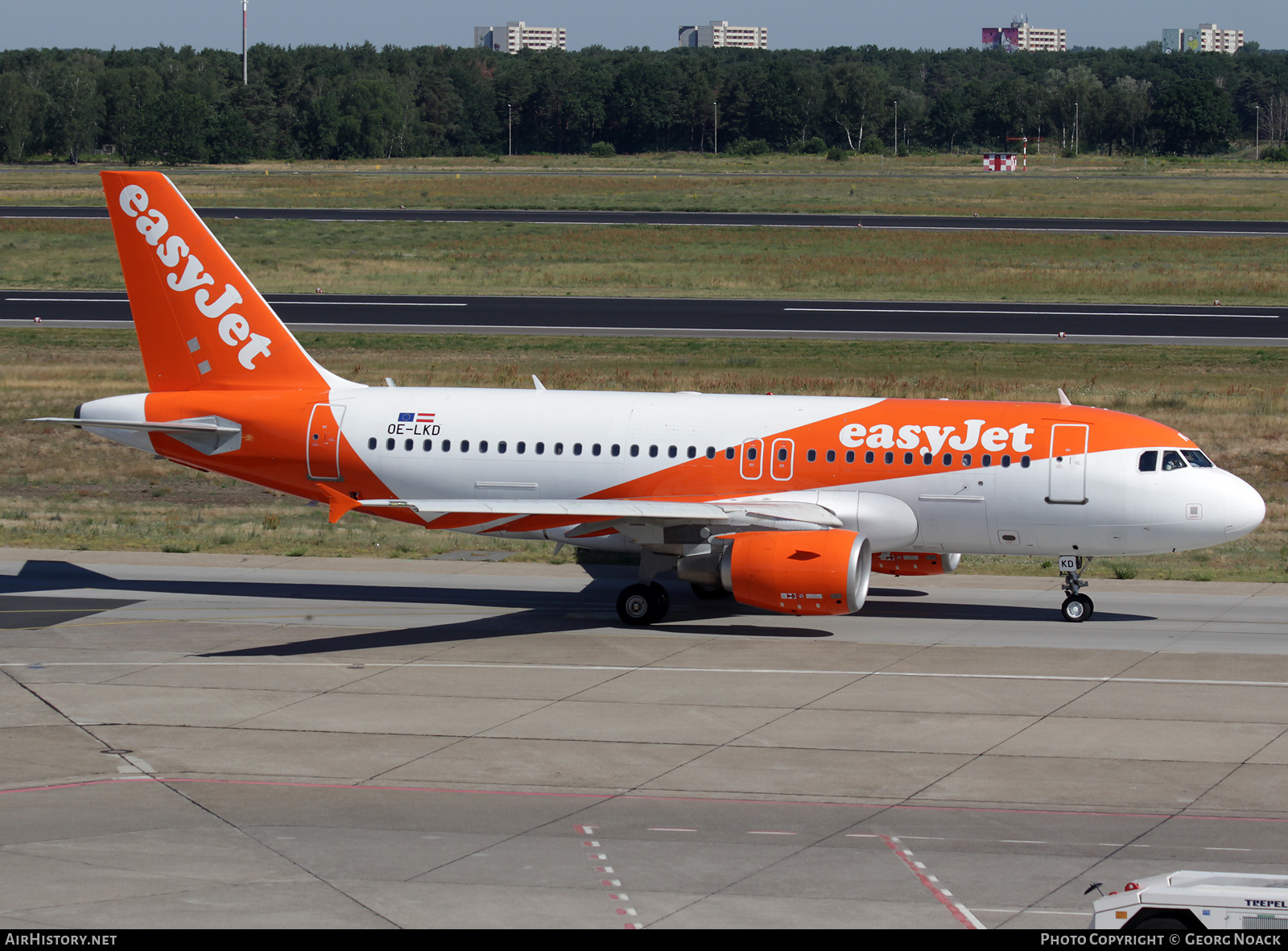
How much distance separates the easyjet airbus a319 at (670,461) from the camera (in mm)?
29156

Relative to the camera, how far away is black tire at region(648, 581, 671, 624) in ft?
100

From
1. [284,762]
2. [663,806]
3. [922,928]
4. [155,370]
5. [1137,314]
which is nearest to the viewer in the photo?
[922,928]

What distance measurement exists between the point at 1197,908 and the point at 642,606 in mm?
18651

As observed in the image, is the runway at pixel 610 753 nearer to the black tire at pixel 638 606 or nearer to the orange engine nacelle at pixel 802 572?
the black tire at pixel 638 606

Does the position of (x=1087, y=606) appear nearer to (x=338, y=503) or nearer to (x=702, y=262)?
(x=338, y=503)

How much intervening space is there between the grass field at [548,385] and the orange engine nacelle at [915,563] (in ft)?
16.0

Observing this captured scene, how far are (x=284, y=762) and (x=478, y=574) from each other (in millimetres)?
14316

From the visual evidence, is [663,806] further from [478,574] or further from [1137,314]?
[1137,314]

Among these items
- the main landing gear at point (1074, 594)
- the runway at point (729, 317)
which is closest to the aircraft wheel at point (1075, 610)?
the main landing gear at point (1074, 594)

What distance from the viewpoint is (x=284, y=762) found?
70.8 ft

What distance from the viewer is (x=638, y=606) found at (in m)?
30.5

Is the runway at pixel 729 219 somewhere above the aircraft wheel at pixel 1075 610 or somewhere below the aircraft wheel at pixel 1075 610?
above

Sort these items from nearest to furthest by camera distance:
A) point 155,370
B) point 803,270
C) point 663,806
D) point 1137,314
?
point 663,806 → point 155,370 → point 1137,314 → point 803,270

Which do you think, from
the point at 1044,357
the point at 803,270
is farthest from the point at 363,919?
the point at 803,270
